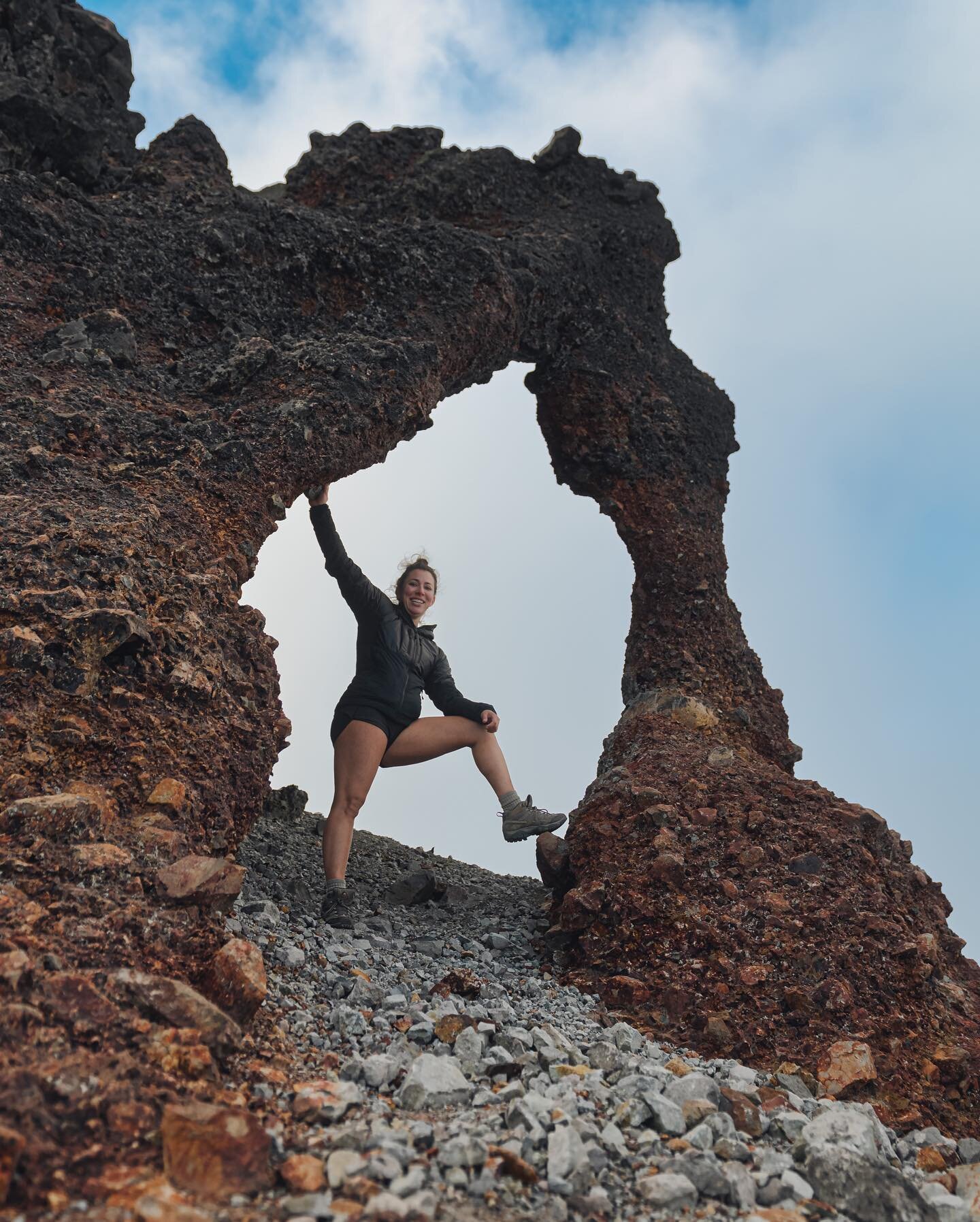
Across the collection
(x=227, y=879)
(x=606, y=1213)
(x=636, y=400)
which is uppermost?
(x=636, y=400)

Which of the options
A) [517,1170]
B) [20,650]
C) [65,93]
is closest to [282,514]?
[20,650]

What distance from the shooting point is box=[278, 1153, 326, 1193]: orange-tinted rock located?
2.54m

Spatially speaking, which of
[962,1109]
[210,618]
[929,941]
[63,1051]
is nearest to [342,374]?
[210,618]

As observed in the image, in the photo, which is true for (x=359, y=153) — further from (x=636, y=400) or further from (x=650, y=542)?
(x=650, y=542)

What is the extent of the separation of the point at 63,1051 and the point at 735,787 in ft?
18.6

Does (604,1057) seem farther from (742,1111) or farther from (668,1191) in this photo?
(668,1191)

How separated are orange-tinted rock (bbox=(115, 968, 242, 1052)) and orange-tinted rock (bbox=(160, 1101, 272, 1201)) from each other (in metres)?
0.53

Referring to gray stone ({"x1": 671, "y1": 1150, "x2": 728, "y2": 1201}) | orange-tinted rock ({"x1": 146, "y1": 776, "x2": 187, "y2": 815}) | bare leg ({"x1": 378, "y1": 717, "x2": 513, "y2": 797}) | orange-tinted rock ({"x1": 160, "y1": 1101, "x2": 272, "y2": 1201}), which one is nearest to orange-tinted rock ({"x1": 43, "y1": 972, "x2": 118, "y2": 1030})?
orange-tinted rock ({"x1": 160, "y1": 1101, "x2": 272, "y2": 1201})

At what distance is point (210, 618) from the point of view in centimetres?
576

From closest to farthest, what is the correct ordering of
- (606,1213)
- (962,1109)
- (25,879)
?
(606,1213), (25,879), (962,1109)

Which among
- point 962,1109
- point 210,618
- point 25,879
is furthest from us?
point 210,618

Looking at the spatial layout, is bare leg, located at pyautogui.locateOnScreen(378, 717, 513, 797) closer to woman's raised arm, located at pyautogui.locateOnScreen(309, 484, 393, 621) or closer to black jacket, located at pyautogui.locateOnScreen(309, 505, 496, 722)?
black jacket, located at pyautogui.locateOnScreen(309, 505, 496, 722)

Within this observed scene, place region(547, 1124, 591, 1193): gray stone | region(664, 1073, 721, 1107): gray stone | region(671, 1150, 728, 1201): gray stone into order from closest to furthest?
region(547, 1124, 591, 1193): gray stone
region(671, 1150, 728, 1201): gray stone
region(664, 1073, 721, 1107): gray stone

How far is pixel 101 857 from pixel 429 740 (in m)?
3.09
